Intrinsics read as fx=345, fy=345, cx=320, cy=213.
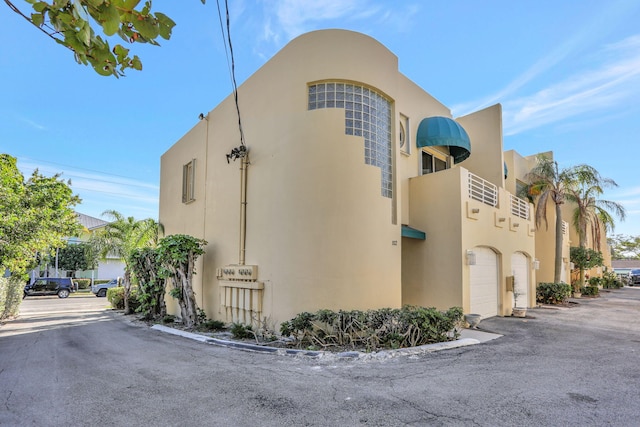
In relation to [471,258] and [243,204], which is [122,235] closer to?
[243,204]

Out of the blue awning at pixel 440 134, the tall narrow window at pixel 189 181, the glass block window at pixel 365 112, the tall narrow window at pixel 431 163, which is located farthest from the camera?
the tall narrow window at pixel 189 181

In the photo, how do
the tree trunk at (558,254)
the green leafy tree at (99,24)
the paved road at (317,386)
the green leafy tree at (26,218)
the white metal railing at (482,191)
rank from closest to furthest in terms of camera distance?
the green leafy tree at (99,24) < the paved road at (317,386) < the green leafy tree at (26,218) < the white metal railing at (482,191) < the tree trunk at (558,254)

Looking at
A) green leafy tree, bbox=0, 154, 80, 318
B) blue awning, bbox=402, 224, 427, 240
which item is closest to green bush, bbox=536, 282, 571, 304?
blue awning, bbox=402, 224, 427, 240

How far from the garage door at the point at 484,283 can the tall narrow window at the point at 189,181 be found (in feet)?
38.8

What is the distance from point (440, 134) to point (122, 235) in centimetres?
1714

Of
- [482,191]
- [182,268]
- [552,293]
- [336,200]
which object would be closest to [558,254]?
Answer: [552,293]

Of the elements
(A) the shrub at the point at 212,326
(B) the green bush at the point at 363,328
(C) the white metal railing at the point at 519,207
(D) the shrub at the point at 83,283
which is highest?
(C) the white metal railing at the point at 519,207

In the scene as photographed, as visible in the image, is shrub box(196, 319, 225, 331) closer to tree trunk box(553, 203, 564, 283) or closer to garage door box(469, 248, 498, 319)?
garage door box(469, 248, 498, 319)

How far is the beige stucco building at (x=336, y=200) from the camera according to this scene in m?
9.51

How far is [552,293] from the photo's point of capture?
1831 centimetres

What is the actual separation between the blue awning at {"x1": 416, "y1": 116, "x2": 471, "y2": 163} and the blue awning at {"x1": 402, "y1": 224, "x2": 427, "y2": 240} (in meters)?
3.77

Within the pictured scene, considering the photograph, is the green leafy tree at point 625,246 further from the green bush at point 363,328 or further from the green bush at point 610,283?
the green bush at point 363,328

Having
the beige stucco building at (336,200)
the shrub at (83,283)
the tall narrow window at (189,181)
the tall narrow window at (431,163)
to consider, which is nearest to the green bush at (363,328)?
the beige stucco building at (336,200)

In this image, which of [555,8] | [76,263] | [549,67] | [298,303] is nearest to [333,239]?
[298,303]
